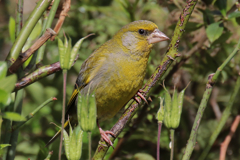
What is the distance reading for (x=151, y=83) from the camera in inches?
59.0

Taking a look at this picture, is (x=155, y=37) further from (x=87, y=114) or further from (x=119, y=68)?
(x=87, y=114)

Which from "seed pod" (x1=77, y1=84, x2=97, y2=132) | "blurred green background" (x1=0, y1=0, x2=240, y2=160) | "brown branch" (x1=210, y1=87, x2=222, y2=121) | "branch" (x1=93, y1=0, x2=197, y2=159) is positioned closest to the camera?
"seed pod" (x1=77, y1=84, x2=97, y2=132)

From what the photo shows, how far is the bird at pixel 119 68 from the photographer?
87.6 inches

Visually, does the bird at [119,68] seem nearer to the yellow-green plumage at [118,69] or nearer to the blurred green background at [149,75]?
the yellow-green plumage at [118,69]

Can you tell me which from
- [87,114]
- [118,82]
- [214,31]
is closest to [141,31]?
[118,82]

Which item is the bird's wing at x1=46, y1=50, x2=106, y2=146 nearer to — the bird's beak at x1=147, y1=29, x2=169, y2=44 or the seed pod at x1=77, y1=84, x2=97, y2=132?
the bird's beak at x1=147, y1=29, x2=169, y2=44

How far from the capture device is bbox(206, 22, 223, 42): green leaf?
2.00 m

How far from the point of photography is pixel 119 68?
7.43 feet

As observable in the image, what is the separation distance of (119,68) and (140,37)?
0.38 metres

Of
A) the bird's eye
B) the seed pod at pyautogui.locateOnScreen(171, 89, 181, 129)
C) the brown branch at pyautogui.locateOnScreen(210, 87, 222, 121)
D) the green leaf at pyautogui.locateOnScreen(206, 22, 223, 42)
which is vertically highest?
the seed pod at pyautogui.locateOnScreen(171, 89, 181, 129)

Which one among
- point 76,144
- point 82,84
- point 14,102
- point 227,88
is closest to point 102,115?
point 82,84

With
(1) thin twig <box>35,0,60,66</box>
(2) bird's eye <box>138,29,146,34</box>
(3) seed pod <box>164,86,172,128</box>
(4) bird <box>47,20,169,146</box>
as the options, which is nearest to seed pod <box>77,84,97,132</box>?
(3) seed pod <box>164,86,172,128</box>

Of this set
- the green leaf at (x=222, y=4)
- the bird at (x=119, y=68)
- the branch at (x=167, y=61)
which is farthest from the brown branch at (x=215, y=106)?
the branch at (x=167, y=61)

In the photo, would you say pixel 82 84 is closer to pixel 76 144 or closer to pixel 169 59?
pixel 169 59
